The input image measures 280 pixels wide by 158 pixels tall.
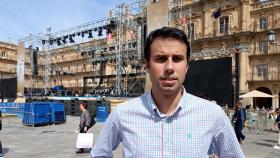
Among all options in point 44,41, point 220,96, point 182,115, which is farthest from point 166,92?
point 44,41

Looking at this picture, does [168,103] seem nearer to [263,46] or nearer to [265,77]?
[265,77]

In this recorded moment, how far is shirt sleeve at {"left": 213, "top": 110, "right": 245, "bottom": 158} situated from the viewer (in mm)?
1739

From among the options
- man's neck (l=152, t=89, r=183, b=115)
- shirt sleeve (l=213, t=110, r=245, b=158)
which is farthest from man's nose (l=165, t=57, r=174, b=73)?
Answer: shirt sleeve (l=213, t=110, r=245, b=158)

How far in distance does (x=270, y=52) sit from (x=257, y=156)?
3250 centimetres

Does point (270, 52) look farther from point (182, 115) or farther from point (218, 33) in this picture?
point (182, 115)

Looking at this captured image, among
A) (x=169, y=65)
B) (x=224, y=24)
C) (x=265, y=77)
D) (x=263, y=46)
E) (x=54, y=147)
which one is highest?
(x=224, y=24)

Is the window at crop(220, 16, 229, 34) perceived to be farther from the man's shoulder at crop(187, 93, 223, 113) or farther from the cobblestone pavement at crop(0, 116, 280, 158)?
the man's shoulder at crop(187, 93, 223, 113)

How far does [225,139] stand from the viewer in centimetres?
175

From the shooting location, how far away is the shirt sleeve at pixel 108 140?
5.97 feet

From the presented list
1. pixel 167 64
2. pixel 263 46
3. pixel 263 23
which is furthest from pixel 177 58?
pixel 263 23

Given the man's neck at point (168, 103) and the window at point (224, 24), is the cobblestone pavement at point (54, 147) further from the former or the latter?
the window at point (224, 24)

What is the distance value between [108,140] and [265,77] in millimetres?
41169

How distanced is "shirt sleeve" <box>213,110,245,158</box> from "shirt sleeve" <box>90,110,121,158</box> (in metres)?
0.53

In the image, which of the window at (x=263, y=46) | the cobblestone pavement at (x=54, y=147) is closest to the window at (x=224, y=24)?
the window at (x=263, y=46)
